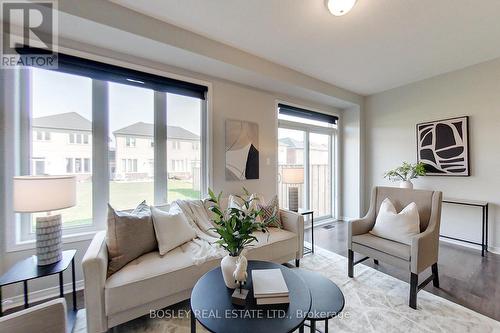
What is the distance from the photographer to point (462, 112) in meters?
3.17

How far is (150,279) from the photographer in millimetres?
1540

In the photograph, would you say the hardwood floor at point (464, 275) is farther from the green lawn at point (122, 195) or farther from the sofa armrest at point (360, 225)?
the green lawn at point (122, 195)

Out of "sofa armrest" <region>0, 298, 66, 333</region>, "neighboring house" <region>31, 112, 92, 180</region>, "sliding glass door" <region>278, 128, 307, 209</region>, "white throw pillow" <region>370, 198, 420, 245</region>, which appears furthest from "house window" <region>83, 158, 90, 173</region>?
"white throw pillow" <region>370, 198, 420, 245</region>

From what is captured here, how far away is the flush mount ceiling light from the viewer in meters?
1.80

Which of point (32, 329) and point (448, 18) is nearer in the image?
point (32, 329)

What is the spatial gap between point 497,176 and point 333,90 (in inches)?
103

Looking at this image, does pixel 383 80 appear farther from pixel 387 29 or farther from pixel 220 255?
pixel 220 255

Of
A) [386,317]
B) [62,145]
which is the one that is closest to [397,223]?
[386,317]

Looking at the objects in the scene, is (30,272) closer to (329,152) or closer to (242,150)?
(242,150)

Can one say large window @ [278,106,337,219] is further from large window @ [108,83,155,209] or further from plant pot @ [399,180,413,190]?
large window @ [108,83,155,209]

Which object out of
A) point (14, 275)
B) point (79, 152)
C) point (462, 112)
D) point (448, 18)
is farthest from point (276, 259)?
point (462, 112)

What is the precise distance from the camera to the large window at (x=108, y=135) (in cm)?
201

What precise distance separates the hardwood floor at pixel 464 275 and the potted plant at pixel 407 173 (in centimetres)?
106

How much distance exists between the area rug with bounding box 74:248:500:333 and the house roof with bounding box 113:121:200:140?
5.87 ft
